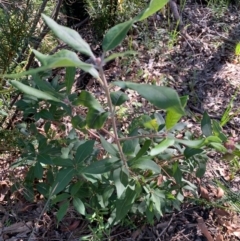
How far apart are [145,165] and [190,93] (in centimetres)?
134

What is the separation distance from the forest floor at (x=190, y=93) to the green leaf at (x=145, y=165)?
63 cm

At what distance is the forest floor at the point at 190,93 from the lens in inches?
82.1

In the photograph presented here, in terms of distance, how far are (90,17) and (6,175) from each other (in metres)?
1.27

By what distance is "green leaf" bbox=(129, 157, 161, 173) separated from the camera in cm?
148

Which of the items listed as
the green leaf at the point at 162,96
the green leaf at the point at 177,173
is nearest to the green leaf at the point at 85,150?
the green leaf at the point at 177,173

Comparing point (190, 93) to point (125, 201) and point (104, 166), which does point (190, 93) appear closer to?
point (125, 201)

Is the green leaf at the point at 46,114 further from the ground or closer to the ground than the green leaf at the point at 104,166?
further from the ground

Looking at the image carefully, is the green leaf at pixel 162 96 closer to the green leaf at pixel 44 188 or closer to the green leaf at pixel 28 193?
the green leaf at pixel 44 188

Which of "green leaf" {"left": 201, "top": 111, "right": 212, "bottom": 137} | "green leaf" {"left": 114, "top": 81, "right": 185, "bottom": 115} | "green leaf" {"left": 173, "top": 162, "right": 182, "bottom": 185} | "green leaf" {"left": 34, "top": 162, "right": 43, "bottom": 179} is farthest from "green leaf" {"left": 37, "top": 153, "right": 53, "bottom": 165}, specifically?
"green leaf" {"left": 114, "top": 81, "right": 185, "bottom": 115}

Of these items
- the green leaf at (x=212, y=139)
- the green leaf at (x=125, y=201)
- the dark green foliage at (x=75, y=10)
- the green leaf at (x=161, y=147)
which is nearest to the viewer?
the green leaf at (x=161, y=147)

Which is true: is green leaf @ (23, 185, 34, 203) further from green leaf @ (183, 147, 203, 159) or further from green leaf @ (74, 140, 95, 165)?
green leaf @ (183, 147, 203, 159)

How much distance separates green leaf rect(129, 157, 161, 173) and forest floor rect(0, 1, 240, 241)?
0.63 m

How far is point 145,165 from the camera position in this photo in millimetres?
1488

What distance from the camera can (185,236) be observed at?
2.08 metres
